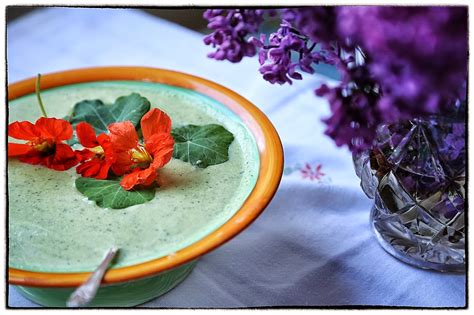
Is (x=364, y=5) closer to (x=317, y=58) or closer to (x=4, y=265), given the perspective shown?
(x=317, y=58)

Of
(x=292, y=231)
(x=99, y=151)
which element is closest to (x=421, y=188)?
(x=292, y=231)

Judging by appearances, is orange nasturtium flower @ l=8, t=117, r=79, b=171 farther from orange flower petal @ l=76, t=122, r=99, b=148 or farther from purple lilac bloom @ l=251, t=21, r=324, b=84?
purple lilac bloom @ l=251, t=21, r=324, b=84

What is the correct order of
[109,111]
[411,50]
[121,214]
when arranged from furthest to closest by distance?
1. [109,111]
2. [121,214]
3. [411,50]

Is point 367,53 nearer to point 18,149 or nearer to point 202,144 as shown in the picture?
point 202,144

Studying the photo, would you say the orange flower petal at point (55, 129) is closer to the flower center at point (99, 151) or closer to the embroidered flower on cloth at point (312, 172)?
the flower center at point (99, 151)

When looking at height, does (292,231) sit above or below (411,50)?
below

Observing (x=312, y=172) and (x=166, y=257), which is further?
(x=312, y=172)

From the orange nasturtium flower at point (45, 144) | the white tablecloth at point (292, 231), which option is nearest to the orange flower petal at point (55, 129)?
the orange nasturtium flower at point (45, 144)
